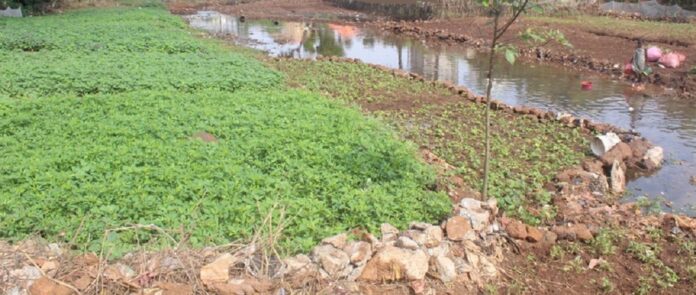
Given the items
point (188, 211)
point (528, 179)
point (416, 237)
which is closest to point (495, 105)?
A: point (528, 179)

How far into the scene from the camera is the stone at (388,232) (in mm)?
4680

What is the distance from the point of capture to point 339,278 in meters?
4.13

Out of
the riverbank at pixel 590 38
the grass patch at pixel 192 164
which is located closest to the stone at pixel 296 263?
the grass patch at pixel 192 164

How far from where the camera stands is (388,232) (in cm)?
479

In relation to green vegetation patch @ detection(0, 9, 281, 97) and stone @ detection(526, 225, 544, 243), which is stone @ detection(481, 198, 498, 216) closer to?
stone @ detection(526, 225, 544, 243)

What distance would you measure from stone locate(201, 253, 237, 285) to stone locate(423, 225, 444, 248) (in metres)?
1.65

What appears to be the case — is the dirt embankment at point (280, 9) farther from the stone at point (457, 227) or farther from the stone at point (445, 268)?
the stone at point (445, 268)

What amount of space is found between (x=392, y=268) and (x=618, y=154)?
4.93 meters

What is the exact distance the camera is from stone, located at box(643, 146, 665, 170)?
7.79 meters

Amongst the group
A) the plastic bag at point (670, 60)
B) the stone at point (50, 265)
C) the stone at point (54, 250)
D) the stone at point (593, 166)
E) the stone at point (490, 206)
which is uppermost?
the plastic bag at point (670, 60)

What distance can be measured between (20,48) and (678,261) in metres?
15.9

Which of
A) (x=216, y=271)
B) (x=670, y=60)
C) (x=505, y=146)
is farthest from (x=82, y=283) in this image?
(x=670, y=60)

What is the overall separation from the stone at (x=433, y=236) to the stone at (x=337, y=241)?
2.26 feet

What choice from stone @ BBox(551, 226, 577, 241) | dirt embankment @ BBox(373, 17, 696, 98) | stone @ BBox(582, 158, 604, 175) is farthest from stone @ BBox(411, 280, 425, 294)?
dirt embankment @ BBox(373, 17, 696, 98)
